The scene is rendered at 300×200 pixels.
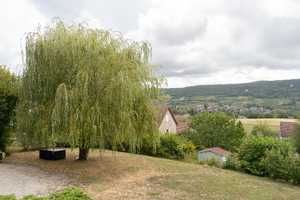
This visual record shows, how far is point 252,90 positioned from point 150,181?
9702cm

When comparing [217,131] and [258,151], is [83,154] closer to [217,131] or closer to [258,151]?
[258,151]

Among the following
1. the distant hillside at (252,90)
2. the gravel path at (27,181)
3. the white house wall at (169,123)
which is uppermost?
the distant hillside at (252,90)

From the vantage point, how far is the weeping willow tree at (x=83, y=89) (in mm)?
10984

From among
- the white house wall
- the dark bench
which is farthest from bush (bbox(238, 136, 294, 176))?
the white house wall

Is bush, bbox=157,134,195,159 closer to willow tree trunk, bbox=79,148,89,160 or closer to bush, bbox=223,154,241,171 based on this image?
bush, bbox=223,154,241,171

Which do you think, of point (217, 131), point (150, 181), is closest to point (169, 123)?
point (217, 131)

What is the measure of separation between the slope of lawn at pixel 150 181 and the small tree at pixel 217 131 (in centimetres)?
2099

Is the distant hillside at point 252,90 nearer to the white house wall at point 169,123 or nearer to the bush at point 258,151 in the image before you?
the white house wall at point 169,123

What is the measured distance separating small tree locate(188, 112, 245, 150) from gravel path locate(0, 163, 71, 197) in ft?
81.4

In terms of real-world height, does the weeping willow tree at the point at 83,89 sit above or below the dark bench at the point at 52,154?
above

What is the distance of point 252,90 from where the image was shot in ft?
334

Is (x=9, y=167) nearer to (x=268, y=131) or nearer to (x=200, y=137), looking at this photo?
(x=200, y=137)

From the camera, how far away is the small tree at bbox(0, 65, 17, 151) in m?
13.2

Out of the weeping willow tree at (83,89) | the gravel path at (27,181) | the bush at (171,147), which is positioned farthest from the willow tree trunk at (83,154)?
the bush at (171,147)
